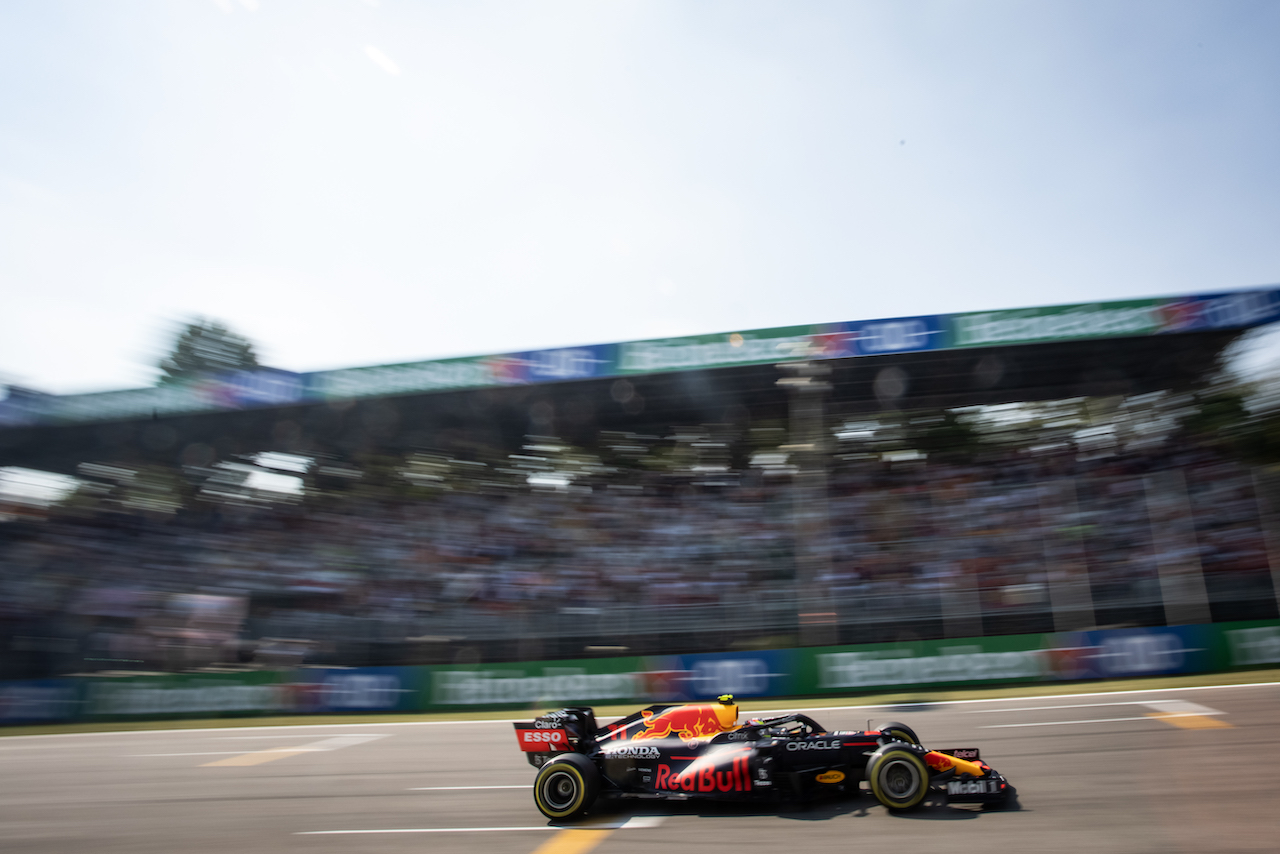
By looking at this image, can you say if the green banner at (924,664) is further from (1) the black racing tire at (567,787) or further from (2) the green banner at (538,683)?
(1) the black racing tire at (567,787)

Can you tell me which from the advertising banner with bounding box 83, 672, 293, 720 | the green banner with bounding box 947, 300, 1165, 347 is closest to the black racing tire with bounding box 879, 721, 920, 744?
the green banner with bounding box 947, 300, 1165, 347

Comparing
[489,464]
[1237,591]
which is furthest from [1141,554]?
[489,464]

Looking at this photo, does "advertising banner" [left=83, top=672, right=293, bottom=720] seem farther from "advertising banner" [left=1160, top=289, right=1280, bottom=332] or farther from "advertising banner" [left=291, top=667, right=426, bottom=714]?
"advertising banner" [left=1160, top=289, right=1280, bottom=332]

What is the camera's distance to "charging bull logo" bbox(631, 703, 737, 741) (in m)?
6.80

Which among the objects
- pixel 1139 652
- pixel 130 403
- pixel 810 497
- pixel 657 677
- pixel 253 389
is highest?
pixel 253 389

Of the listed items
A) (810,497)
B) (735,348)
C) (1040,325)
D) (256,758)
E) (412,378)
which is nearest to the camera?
(256,758)

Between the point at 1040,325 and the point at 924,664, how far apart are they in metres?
6.18

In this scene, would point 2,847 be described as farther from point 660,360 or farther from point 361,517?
point 361,517

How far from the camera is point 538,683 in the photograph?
14.3m

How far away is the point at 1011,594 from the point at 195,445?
1874cm

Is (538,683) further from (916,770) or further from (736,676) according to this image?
(916,770)

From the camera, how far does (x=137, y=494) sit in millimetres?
20953


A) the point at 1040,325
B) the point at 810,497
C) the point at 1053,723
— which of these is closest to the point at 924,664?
the point at 1053,723

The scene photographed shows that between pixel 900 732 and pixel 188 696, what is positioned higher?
pixel 900 732
